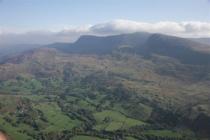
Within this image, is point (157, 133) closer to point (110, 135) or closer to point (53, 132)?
point (110, 135)

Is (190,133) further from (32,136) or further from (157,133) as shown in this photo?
(32,136)

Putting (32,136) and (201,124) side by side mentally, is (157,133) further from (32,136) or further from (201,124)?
(32,136)

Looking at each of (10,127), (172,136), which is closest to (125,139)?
(172,136)

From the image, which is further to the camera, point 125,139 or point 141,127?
point 141,127

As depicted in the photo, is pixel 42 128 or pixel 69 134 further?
pixel 42 128

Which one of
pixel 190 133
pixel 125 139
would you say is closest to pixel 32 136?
pixel 125 139

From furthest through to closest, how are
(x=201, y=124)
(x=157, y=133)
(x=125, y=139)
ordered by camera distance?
1. (x=201, y=124)
2. (x=157, y=133)
3. (x=125, y=139)

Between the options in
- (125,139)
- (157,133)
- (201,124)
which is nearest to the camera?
(125,139)

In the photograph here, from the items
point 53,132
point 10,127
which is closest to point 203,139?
point 53,132
